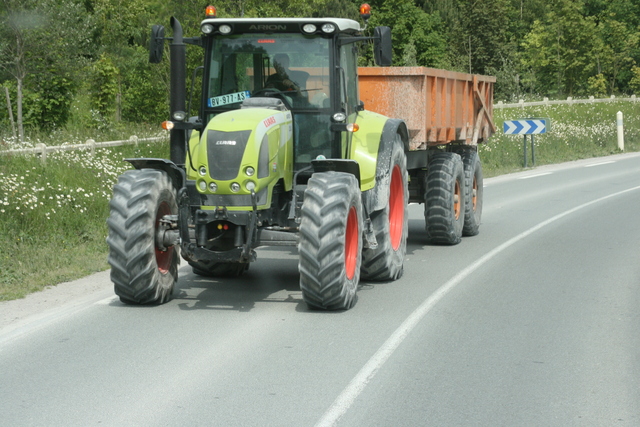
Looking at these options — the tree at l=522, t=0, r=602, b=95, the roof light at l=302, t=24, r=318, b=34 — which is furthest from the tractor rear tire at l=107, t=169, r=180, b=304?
the tree at l=522, t=0, r=602, b=95

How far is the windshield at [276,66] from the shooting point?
9.62 metres

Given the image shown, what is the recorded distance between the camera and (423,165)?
13.4 meters

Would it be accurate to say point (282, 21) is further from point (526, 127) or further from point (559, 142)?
point (559, 142)

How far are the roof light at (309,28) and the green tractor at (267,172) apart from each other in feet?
0.05

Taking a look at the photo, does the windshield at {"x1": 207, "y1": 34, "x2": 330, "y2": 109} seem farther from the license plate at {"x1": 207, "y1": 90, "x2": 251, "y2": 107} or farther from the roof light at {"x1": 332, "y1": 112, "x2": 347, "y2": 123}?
the roof light at {"x1": 332, "y1": 112, "x2": 347, "y2": 123}

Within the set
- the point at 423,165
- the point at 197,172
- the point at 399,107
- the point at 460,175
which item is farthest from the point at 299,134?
the point at 460,175

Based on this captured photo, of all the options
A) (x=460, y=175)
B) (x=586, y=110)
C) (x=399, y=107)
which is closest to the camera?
(x=399, y=107)

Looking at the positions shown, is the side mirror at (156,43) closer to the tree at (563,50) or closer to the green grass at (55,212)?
the green grass at (55,212)

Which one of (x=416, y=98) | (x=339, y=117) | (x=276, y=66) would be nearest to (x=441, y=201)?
(x=416, y=98)

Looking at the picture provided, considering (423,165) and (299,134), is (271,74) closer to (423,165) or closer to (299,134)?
(299,134)

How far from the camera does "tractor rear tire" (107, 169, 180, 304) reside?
341 inches

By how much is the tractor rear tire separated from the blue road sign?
21.4 m

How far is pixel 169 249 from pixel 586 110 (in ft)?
168

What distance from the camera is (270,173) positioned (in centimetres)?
889
